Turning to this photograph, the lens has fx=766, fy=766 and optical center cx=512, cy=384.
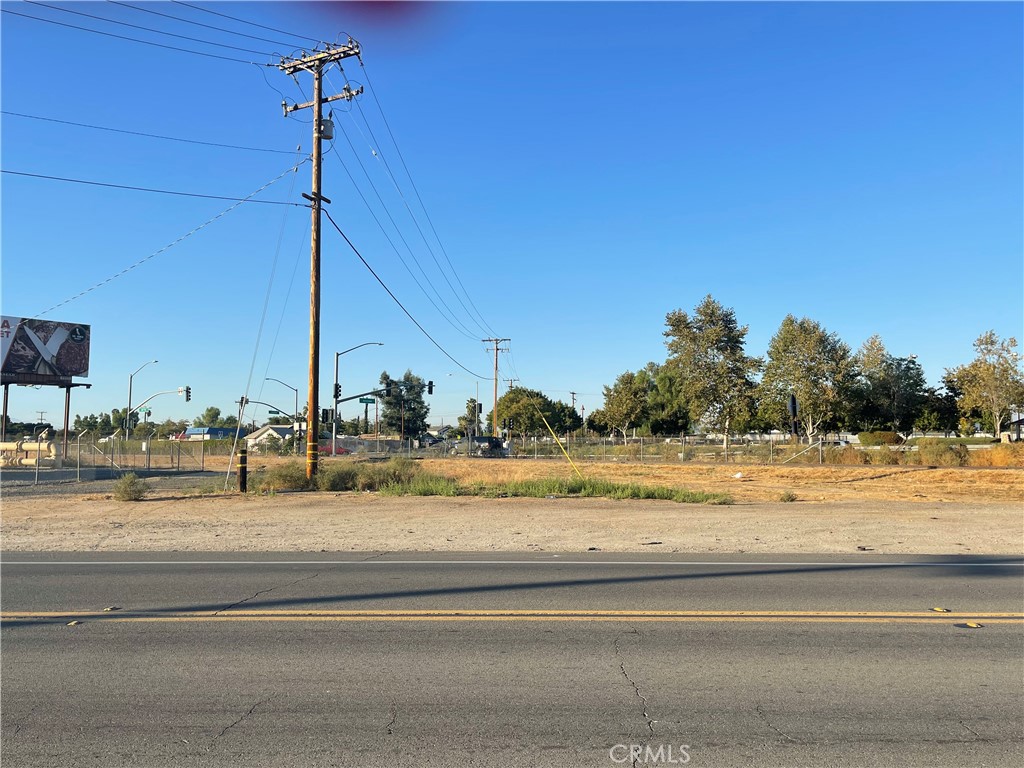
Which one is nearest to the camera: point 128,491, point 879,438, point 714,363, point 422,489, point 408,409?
point 128,491

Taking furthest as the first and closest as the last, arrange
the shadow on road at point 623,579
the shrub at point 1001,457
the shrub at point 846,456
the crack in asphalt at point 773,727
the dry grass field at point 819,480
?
the shrub at point 846,456 < the shrub at point 1001,457 < the dry grass field at point 819,480 < the shadow on road at point 623,579 < the crack in asphalt at point 773,727

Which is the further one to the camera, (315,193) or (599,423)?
(599,423)

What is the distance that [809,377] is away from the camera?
2285 inches

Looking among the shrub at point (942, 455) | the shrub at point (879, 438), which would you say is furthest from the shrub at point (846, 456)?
the shrub at point (879, 438)

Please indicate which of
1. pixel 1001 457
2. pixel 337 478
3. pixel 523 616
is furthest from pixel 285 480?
pixel 1001 457

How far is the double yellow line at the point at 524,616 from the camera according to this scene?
A: 25.1ft

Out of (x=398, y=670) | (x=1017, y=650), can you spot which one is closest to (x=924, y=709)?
(x=1017, y=650)

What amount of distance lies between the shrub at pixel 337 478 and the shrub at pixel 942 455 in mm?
30486

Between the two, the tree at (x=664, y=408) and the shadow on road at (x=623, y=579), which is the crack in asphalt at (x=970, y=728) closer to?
the shadow on road at (x=623, y=579)

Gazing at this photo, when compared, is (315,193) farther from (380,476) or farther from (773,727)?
(773,727)

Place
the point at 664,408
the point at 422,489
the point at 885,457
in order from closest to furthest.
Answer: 1. the point at 422,489
2. the point at 885,457
3. the point at 664,408

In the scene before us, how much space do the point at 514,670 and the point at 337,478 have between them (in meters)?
19.9

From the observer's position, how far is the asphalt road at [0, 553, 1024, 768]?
465 centimetres

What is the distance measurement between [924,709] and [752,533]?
9.85m
